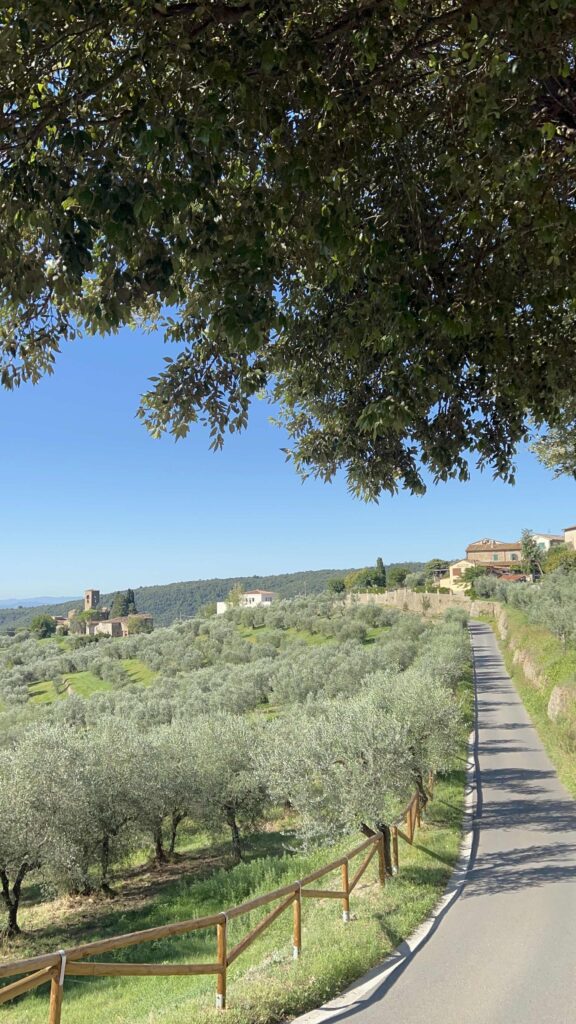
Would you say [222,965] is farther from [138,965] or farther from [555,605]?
[555,605]

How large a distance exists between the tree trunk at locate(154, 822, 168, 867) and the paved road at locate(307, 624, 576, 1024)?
12.9 meters

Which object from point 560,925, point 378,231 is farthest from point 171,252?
point 560,925

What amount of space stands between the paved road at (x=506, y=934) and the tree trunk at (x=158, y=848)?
506 inches

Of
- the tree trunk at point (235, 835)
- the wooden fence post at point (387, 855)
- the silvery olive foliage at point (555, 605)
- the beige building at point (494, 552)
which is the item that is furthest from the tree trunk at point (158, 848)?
the beige building at point (494, 552)

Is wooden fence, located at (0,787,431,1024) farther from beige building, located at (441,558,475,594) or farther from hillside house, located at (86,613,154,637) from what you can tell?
hillside house, located at (86,613,154,637)

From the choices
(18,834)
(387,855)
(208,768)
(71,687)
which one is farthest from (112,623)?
(387,855)

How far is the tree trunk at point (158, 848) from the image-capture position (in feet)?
89.6

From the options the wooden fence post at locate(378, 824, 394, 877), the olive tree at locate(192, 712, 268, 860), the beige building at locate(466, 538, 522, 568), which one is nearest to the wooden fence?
the wooden fence post at locate(378, 824, 394, 877)

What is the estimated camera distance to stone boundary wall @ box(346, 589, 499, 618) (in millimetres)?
93100

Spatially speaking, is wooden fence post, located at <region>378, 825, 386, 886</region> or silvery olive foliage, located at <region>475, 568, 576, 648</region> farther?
silvery olive foliage, located at <region>475, 568, 576, 648</region>

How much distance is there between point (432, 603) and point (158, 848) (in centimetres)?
7130

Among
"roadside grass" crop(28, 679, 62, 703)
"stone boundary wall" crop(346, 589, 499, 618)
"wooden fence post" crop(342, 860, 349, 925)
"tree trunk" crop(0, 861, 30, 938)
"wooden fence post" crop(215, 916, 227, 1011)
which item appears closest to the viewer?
"wooden fence post" crop(215, 916, 227, 1011)

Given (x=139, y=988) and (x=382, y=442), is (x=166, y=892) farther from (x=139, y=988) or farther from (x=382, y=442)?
(x=382, y=442)

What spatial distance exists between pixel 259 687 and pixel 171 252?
5189 cm
